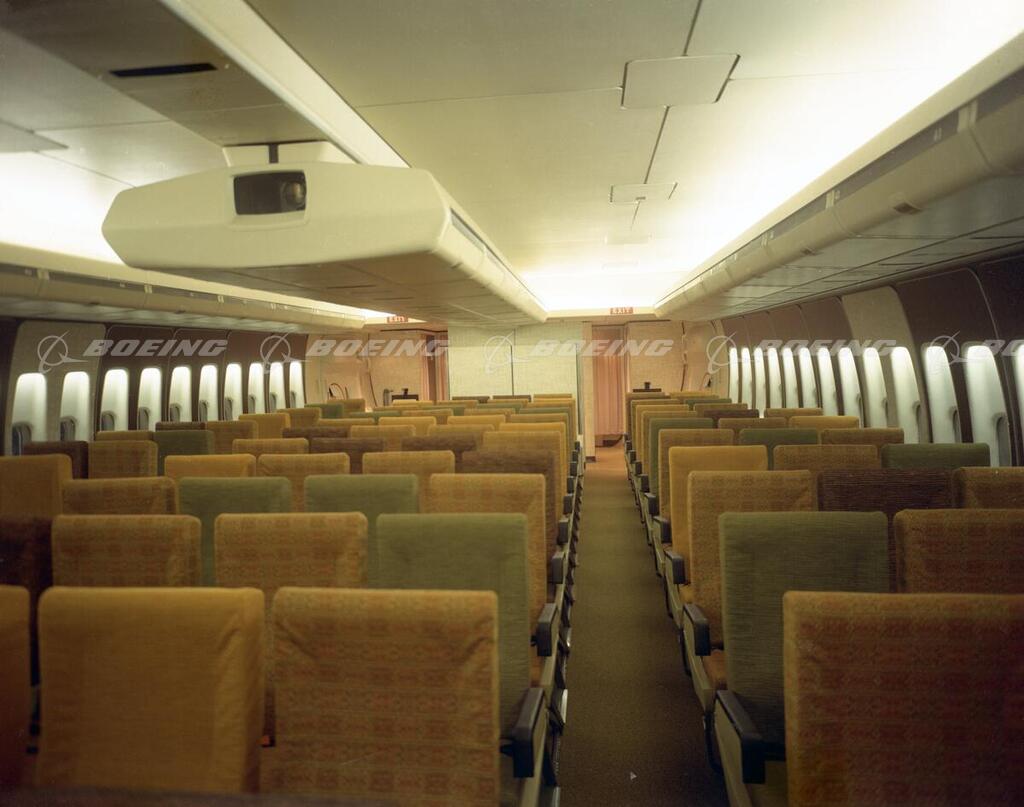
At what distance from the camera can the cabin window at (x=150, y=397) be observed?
40.0 feet

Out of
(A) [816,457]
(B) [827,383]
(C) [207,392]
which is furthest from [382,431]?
(C) [207,392]

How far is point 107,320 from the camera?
9.94 m

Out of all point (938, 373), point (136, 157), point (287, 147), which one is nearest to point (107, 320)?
point (136, 157)

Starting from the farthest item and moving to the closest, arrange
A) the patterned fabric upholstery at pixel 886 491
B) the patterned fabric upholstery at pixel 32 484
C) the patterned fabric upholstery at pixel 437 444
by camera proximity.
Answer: the patterned fabric upholstery at pixel 437 444 < the patterned fabric upholstery at pixel 32 484 < the patterned fabric upholstery at pixel 886 491

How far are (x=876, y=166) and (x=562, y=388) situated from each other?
12578 millimetres

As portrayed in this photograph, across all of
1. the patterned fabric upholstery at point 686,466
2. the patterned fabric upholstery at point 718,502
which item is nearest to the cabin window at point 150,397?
the patterned fabric upholstery at point 686,466

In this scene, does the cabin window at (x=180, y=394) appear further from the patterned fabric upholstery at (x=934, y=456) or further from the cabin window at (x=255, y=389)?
the patterned fabric upholstery at (x=934, y=456)

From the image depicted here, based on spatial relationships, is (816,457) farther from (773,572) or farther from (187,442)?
(187,442)

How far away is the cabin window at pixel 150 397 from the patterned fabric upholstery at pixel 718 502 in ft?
37.6

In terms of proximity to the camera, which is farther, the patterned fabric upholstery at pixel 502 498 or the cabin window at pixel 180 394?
the cabin window at pixel 180 394

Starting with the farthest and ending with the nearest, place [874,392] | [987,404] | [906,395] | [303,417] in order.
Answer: [303,417] < [874,392] < [906,395] < [987,404]

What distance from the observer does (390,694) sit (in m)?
1.80

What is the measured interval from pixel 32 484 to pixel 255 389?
38.9 ft

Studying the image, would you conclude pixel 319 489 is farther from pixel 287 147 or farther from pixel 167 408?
pixel 167 408
